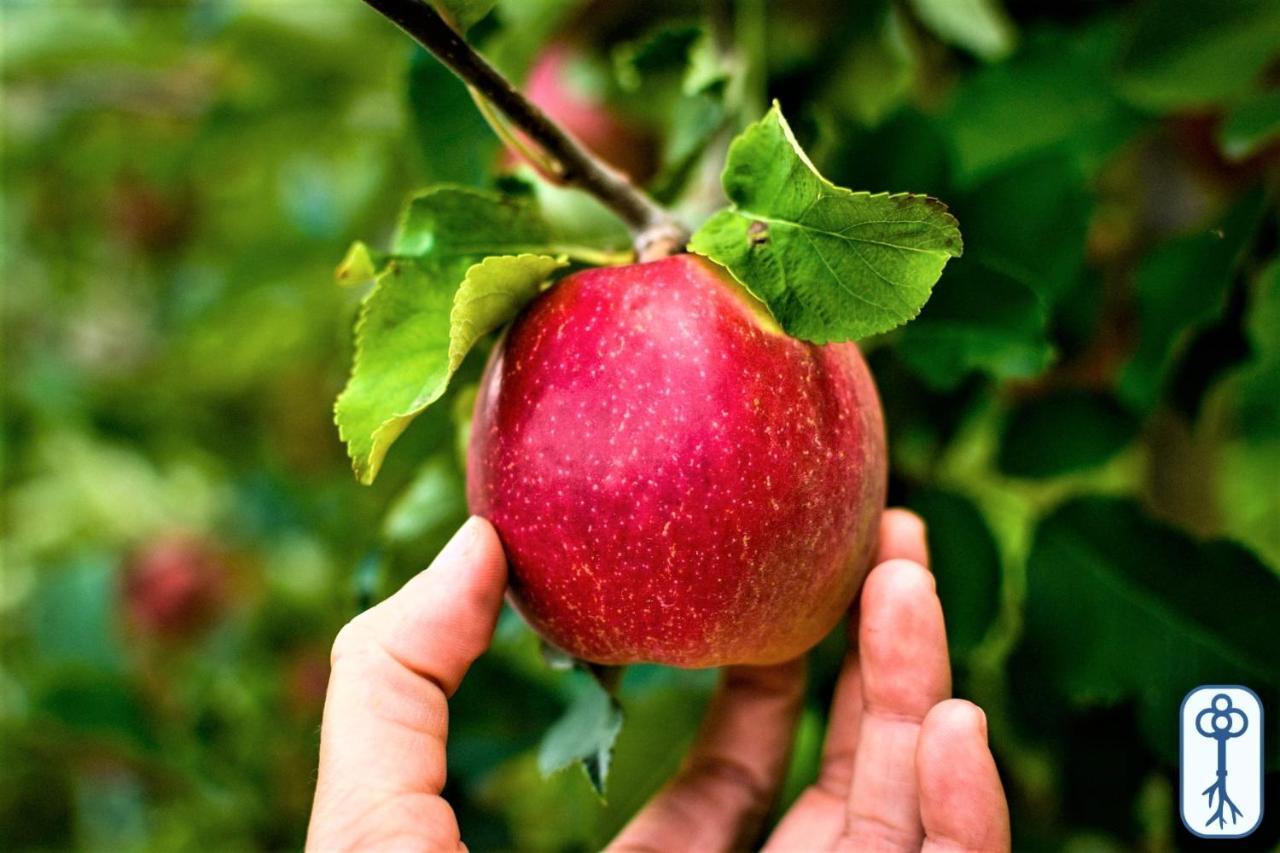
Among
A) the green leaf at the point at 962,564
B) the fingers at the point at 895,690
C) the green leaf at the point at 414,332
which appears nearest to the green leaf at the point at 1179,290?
the green leaf at the point at 962,564

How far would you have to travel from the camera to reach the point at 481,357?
56cm

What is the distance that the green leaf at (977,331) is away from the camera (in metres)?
0.58

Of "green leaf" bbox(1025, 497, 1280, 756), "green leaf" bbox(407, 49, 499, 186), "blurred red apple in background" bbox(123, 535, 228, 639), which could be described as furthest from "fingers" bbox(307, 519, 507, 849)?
"blurred red apple in background" bbox(123, 535, 228, 639)

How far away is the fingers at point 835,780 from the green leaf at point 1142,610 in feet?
0.50

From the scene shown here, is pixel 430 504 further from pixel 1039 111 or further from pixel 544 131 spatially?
pixel 1039 111

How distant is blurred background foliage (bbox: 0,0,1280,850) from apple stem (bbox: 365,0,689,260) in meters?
0.03

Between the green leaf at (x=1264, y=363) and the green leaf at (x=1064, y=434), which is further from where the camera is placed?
the green leaf at (x=1064, y=434)

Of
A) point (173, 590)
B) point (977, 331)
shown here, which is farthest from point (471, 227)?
point (173, 590)

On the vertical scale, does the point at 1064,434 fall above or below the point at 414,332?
below

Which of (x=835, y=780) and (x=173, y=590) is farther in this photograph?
(x=173, y=590)

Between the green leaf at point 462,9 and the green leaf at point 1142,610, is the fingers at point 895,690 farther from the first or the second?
the green leaf at point 462,9

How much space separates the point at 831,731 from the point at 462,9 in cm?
41

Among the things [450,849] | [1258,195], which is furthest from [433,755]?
[1258,195]

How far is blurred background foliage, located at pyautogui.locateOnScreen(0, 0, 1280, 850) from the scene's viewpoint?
0.64 metres
